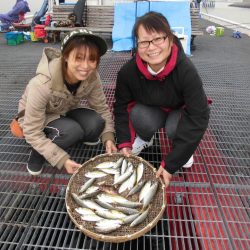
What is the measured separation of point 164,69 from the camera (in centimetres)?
223

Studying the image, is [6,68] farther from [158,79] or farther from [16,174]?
[158,79]

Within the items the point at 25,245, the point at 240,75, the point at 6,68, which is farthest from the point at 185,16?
the point at 25,245

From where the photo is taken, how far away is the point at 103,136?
2707 millimetres

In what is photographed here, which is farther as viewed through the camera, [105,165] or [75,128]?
[75,128]

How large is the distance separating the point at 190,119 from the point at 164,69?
449mm

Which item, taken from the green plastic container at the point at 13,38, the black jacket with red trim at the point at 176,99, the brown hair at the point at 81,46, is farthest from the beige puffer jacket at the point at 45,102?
the green plastic container at the point at 13,38

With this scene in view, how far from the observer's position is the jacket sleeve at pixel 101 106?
2.70 metres

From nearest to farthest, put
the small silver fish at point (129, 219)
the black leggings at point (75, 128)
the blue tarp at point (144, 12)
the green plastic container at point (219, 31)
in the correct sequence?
the small silver fish at point (129, 219) → the black leggings at point (75, 128) → the blue tarp at point (144, 12) → the green plastic container at point (219, 31)

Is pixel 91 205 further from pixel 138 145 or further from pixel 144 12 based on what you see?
pixel 144 12

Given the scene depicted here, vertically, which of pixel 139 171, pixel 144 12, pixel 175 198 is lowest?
pixel 175 198

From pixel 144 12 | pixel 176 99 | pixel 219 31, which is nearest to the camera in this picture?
pixel 176 99

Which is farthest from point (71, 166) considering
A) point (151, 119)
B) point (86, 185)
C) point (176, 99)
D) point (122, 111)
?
point (176, 99)

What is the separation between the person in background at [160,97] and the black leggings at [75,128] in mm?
210

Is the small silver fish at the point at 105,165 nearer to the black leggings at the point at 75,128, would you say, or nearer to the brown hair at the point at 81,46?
the black leggings at the point at 75,128
